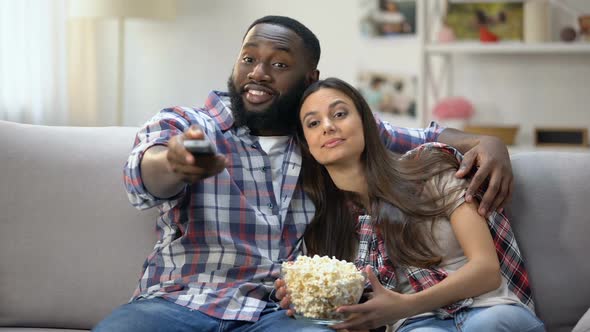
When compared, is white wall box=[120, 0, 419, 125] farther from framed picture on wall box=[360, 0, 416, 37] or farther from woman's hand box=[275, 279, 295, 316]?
woman's hand box=[275, 279, 295, 316]

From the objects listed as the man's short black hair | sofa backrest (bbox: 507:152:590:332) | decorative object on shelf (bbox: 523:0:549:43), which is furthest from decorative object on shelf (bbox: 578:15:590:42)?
the man's short black hair

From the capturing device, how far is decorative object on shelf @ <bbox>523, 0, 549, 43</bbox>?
3.95 m

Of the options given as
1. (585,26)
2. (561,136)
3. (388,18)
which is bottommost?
(561,136)

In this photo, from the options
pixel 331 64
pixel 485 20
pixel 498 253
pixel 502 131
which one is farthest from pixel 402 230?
pixel 331 64

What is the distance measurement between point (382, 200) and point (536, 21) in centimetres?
228

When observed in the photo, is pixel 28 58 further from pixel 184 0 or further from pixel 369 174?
pixel 369 174

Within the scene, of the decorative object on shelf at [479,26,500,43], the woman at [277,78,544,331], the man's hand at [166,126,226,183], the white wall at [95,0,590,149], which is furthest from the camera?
the white wall at [95,0,590,149]

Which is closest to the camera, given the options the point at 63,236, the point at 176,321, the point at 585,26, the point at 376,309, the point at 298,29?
the point at 376,309

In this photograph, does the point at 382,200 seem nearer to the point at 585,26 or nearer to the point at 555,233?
the point at 555,233

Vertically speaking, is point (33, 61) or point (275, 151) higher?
point (33, 61)

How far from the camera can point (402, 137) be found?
2.21 metres

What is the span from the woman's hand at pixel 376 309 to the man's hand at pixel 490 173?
0.29 meters

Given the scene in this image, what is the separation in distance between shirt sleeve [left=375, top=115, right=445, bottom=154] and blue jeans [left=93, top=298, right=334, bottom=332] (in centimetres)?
52

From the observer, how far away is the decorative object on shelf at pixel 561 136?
3.91 m
